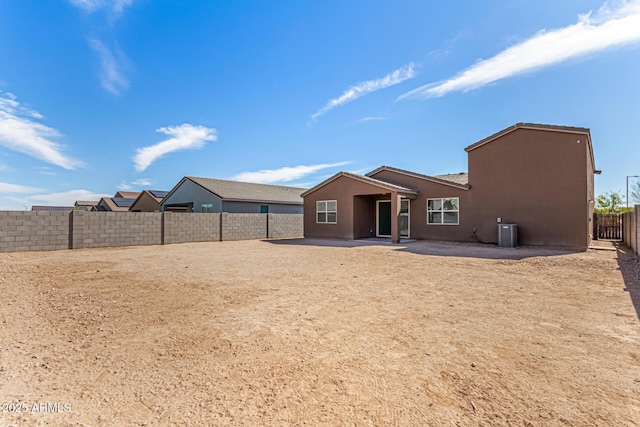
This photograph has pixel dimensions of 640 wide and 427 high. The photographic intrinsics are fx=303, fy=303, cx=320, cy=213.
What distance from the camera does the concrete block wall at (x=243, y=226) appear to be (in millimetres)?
18156

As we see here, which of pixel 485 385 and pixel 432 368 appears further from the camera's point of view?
pixel 432 368

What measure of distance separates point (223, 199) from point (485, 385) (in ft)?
73.3

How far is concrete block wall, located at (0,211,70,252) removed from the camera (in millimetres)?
11633

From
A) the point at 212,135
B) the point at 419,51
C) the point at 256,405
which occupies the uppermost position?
the point at 419,51

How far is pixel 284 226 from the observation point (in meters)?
21.3

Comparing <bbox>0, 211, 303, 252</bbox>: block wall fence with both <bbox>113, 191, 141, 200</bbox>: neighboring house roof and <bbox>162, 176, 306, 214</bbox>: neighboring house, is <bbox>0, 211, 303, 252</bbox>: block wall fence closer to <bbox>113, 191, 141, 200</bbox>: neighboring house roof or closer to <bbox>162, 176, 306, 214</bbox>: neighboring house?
<bbox>162, 176, 306, 214</bbox>: neighboring house

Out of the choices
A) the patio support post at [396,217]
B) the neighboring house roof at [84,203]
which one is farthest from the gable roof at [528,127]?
the neighboring house roof at [84,203]

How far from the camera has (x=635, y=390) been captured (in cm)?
246

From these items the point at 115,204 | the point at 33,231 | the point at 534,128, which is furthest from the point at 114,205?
the point at 534,128

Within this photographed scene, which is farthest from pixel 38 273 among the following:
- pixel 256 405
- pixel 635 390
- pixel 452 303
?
pixel 635 390

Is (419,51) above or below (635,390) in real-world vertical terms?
above

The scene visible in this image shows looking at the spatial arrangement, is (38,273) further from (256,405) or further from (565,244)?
(565,244)

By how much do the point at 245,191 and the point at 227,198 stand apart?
3215mm

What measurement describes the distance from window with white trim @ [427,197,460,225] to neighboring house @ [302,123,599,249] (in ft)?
0.15
